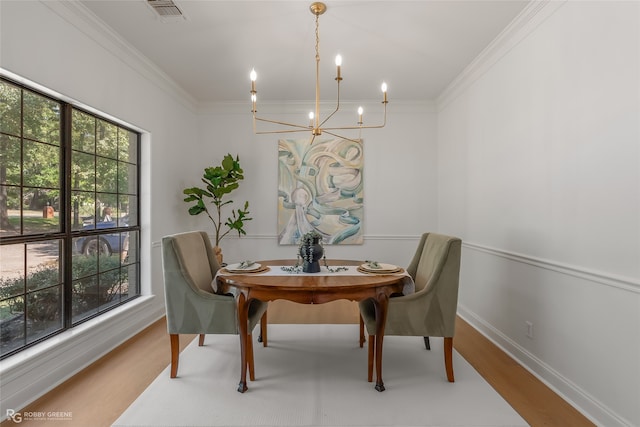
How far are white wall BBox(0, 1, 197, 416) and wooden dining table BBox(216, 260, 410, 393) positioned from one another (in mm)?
1257

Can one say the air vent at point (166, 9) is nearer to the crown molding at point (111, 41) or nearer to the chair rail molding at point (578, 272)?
the crown molding at point (111, 41)

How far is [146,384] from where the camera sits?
2.20m

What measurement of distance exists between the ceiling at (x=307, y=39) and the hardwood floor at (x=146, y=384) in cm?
267

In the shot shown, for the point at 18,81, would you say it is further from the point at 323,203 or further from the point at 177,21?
the point at 323,203

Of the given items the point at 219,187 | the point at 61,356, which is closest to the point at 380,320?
the point at 61,356

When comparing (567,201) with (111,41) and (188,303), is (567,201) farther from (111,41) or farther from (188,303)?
(111,41)

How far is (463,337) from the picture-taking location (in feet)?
10.1

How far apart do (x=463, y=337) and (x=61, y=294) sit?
11.2ft

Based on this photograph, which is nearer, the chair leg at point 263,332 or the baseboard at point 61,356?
the baseboard at point 61,356

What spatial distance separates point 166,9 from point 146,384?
8.75 feet

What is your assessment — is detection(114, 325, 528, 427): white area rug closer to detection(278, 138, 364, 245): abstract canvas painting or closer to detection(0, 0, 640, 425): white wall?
detection(0, 0, 640, 425): white wall

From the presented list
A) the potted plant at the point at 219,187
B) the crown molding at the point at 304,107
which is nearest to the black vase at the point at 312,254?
the potted plant at the point at 219,187

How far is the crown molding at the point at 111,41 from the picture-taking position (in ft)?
7.48

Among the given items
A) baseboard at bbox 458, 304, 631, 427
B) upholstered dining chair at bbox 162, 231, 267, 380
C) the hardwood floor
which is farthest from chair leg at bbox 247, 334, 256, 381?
baseboard at bbox 458, 304, 631, 427
